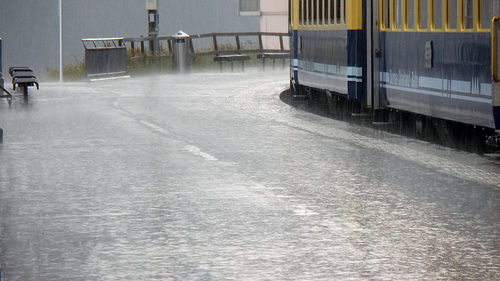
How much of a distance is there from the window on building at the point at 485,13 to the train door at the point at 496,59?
0.88 feet

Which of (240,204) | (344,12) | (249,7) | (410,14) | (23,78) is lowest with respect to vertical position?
(240,204)

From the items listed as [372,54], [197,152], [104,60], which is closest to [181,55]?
[104,60]

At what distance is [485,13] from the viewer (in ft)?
45.8

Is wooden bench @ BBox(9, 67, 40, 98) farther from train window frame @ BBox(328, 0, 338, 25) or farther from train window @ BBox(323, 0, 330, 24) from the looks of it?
train window frame @ BBox(328, 0, 338, 25)

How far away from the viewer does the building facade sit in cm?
5419

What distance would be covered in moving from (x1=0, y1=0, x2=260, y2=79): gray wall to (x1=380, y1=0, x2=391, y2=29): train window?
35.8m

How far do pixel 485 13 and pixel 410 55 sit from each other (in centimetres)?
318

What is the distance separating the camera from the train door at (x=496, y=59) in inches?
525

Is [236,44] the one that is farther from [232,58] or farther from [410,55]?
[410,55]

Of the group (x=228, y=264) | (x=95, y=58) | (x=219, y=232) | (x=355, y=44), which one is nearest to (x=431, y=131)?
(x=355, y=44)

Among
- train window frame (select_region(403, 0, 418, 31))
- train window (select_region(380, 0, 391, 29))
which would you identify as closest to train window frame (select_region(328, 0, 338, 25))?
train window (select_region(380, 0, 391, 29))

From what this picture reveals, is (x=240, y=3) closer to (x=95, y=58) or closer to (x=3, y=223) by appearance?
(x=95, y=58)

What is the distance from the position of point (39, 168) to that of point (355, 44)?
796 centimetres

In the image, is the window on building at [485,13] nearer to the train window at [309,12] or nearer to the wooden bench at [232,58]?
the train window at [309,12]
